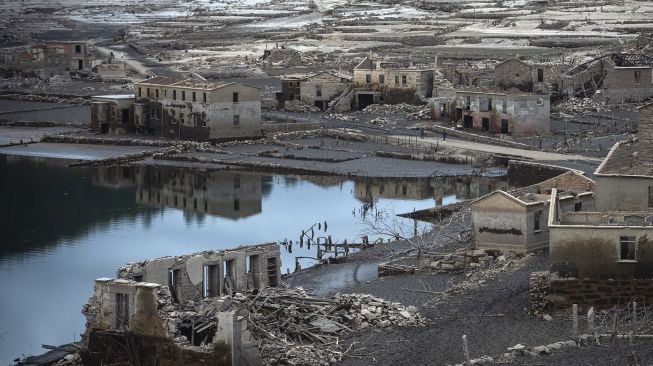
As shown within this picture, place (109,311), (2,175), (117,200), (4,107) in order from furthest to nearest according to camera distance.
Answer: (4,107) → (2,175) → (117,200) → (109,311)

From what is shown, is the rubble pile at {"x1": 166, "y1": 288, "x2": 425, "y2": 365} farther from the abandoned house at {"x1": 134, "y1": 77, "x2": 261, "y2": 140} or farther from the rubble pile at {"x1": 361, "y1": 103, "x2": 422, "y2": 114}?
the rubble pile at {"x1": 361, "y1": 103, "x2": 422, "y2": 114}

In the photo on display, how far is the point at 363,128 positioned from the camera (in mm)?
64625

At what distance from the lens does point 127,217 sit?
46656mm

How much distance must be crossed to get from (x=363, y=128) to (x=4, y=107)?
20.2m

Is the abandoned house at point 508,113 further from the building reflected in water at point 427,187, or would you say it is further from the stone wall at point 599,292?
the stone wall at point 599,292

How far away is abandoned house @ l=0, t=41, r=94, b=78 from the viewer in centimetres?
9100

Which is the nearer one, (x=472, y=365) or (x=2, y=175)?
(x=472, y=365)

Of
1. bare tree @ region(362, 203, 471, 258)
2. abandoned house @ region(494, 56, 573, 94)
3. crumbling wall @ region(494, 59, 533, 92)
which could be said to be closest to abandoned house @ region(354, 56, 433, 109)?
abandoned house @ region(494, 56, 573, 94)

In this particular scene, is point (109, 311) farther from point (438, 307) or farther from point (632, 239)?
point (632, 239)

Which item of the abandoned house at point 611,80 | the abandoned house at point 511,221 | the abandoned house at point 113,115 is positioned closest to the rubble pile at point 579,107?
the abandoned house at point 611,80

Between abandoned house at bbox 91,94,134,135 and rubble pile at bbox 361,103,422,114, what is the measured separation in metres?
10.3

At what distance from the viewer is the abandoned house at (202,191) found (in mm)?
48875

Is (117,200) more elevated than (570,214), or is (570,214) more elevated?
(570,214)

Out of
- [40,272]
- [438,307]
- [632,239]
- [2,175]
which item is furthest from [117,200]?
[632,239]
